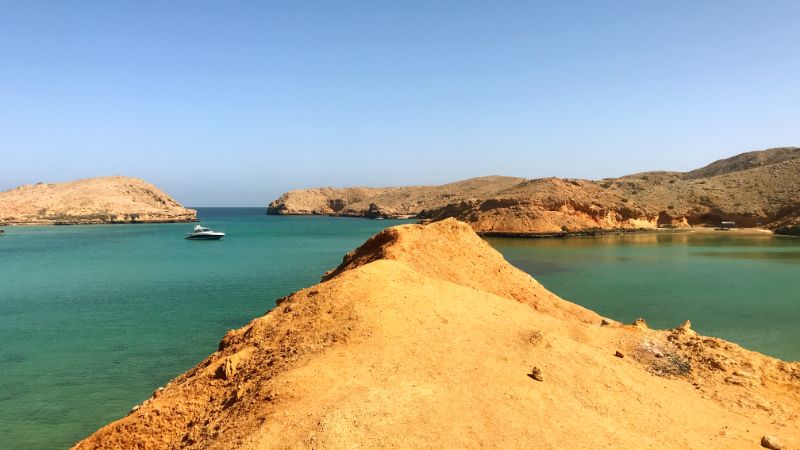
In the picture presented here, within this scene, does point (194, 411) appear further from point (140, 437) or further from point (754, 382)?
point (754, 382)

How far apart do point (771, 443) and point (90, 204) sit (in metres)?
Result: 133

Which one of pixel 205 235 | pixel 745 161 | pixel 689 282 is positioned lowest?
pixel 689 282

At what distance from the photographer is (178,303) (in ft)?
81.3

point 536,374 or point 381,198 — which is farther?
point 381,198

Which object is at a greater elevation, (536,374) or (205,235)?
(536,374)

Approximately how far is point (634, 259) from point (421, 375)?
39.3 meters

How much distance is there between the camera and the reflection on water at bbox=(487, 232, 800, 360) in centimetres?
2023

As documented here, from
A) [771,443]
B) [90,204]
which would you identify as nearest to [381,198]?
[90,204]

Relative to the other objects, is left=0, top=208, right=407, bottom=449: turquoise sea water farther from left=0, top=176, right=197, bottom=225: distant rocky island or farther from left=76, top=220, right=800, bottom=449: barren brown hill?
left=0, top=176, right=197, bottom=225: distant rocky island

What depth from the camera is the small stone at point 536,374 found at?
29.8 ft

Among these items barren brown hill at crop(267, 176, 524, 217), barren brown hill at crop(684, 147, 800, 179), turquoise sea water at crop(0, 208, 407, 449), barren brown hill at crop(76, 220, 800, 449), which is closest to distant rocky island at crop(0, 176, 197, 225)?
barren brown hill at crop(267, 176, 524, 217)

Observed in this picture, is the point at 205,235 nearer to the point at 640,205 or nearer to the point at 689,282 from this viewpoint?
the point at 689,282

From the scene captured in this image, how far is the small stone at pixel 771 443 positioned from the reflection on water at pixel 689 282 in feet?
29.4

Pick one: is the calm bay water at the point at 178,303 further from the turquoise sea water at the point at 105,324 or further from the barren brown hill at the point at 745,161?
the barren brown hill at the point at 745,161
